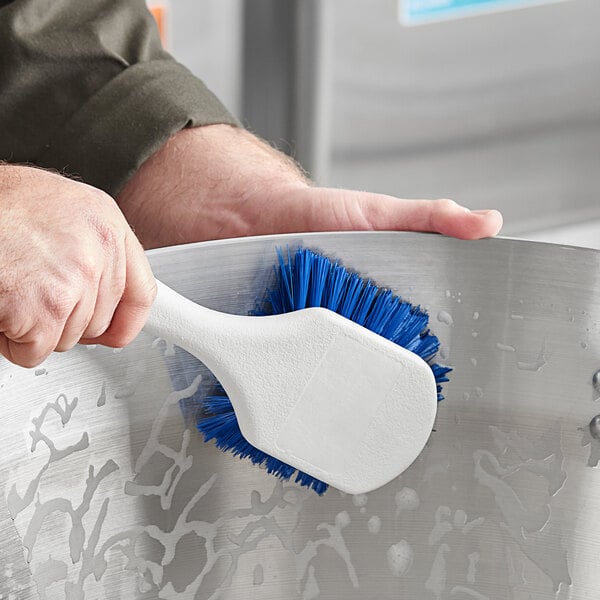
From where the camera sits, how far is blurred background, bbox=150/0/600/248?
1.01m

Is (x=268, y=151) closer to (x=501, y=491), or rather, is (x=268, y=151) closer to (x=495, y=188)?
(x=501, y=491)

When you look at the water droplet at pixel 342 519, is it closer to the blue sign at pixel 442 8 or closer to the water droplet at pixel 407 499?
the water droplet at pixel 407 499

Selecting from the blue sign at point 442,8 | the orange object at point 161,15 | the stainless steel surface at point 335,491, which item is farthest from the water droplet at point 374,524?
the blue sign at point 442,8

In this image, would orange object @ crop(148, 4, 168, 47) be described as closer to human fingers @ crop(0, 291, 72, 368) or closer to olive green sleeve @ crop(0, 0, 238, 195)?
olive green sleeve @ crop(0, 0, 238, 195)

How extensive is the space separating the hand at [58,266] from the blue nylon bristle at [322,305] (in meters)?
0.09

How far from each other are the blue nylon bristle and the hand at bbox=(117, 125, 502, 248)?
0.15 ft

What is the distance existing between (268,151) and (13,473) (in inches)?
9.8

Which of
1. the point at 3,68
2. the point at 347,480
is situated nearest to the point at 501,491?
the point at 347,480

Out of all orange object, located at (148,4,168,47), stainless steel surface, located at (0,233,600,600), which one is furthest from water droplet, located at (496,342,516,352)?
orange object, located at (148,4,168,47)

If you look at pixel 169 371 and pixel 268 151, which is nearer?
pixel 169 371

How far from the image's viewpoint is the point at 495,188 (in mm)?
1188

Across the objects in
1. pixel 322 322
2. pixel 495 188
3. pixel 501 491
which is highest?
pixel 322 322

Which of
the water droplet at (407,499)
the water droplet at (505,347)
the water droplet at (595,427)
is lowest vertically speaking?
the water droplet at (407,499)

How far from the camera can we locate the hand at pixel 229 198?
0.50 meters
